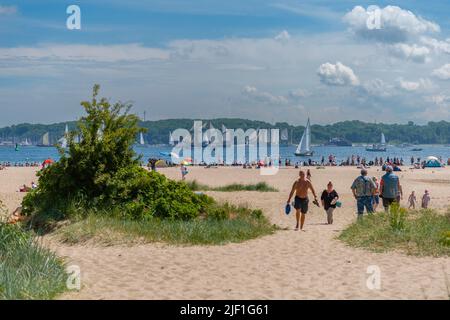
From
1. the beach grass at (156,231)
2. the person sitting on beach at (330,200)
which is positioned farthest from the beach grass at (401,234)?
the beach grass at (156,231)

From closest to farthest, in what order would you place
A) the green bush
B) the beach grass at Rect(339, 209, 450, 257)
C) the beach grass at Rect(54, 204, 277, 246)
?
the beach grass at Rect(339, 209, 450, 257) < the beach grass at Rect(54, 204, 277, 246) < the green bush

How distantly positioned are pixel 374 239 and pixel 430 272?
278cm

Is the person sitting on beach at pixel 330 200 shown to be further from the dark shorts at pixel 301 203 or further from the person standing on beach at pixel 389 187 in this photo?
the dark shorts at pixel 301 203

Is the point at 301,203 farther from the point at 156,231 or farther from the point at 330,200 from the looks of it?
the point at 156,231

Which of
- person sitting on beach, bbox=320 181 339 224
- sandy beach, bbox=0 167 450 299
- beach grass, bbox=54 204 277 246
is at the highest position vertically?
person sitting on beach, bbox=320 181 339 224

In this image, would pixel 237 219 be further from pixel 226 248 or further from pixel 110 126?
pixel 110 126

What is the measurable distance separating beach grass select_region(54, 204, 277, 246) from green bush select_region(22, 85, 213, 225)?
0.59 metres

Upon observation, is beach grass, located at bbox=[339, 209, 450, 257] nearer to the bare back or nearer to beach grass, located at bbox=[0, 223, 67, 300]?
the bare back

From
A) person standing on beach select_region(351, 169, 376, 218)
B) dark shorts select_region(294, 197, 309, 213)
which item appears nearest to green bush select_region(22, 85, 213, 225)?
dark shorts select_region(294, 197, 309, 213)

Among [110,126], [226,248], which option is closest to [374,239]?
[226,248]

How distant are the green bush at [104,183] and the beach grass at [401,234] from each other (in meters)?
4.26

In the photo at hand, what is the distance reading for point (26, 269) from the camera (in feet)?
28.7

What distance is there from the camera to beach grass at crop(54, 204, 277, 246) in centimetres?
1258

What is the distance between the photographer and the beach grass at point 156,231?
12.6 meters
